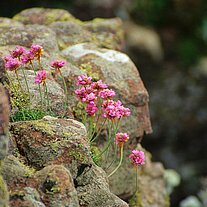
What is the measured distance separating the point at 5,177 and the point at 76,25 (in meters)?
3.04

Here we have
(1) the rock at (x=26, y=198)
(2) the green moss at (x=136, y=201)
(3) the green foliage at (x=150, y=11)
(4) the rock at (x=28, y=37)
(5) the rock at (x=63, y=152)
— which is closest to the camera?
(1) the rock at (x=26, y=198)

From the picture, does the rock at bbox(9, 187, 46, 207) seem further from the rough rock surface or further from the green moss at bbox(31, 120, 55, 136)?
the green moss at bbox(31, 120, 55, 136)

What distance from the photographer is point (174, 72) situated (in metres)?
12.2

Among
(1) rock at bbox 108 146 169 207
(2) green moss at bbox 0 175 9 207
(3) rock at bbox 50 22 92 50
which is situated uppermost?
(2) green moss at bbox 0 175 9 207

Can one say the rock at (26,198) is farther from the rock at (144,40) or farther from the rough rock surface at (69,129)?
the rock at (144,40)

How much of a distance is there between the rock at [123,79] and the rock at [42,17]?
3.48ft

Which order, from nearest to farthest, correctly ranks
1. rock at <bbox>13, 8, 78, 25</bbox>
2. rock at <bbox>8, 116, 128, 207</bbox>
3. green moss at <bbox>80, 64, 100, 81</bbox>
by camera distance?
rock at <bbox>8, 116, 128, 207</bbox>, green moss at <bbox>80, 64, 100, 81</bbox>, rock at <bbox>13, 8, 78, 25</bbox>

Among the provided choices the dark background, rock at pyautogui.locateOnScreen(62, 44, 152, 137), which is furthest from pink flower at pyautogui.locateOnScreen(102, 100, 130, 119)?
the dark background

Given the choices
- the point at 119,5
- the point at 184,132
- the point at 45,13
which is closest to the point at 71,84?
the point at 45,13

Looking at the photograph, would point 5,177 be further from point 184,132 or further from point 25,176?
point 184,132

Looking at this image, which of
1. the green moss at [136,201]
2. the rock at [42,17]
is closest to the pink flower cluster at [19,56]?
the green moss at [136,201]

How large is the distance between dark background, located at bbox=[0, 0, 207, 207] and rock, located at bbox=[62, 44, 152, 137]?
5.48m

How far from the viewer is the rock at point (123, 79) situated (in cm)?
509

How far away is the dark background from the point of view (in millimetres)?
11445
